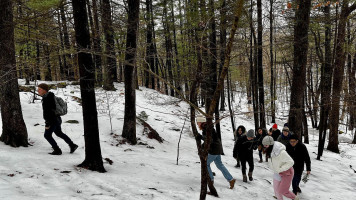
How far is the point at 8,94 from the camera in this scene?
557cm

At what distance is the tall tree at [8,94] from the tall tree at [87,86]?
2093 millimetres

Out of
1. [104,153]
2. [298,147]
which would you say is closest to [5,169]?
[104,153]

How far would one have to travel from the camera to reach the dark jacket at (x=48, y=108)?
537cm

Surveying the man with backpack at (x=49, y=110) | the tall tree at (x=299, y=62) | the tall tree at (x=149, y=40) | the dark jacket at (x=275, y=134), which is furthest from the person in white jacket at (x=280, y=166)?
the man with backpack at (x=49, y=110)

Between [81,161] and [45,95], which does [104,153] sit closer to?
[81,161]

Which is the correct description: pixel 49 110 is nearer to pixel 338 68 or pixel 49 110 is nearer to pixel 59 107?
pixel 59 107

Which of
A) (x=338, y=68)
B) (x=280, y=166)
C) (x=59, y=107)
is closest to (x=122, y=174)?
(x=59, y=107)

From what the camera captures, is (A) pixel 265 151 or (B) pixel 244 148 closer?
(A) pixel 265 151

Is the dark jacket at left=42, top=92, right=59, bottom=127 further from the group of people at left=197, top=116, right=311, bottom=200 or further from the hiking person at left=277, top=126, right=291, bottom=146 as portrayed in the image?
the hiking person at left=277, top=126, right=291, bottom=146

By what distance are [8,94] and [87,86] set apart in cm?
247

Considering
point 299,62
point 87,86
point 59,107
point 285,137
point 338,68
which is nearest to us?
point 87,86

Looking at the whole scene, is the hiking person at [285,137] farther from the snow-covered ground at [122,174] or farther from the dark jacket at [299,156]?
the dark jacket at [299,156]

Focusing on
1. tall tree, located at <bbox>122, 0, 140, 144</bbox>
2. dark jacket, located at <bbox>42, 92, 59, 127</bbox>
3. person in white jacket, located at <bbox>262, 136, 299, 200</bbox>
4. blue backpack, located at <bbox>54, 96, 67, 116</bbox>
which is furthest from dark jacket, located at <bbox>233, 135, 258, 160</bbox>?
dark jacket, located at <bbox>42, 92, 59, 127</bbox>

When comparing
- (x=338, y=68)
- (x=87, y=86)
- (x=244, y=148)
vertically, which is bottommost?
(x=244, y=148)
